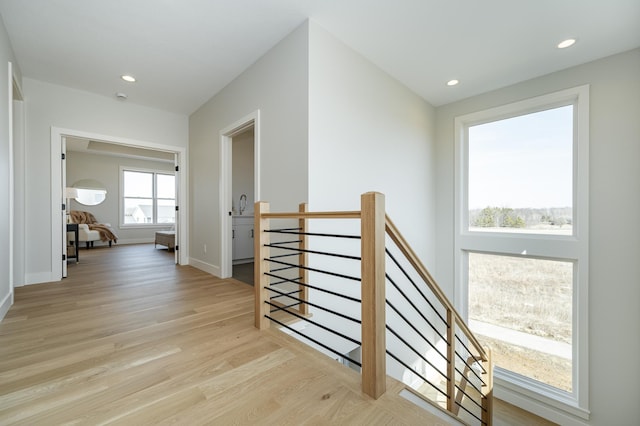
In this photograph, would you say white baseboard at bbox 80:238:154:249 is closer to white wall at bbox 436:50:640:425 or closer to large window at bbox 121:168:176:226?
large window at bbox 121:168:176:226

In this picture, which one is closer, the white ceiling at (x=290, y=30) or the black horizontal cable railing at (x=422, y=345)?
the white ceiling at (x=290, y=30)

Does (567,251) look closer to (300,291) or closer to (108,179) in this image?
(300,291)

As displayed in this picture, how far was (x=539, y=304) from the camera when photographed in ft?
11.1

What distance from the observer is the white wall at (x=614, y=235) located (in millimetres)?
2725

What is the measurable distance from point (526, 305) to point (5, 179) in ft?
19.1

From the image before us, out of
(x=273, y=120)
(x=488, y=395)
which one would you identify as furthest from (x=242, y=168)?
(x=488, y=395)

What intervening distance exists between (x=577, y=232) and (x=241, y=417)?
13.0 ft

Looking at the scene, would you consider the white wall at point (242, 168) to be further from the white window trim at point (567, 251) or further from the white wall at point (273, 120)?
the white window trim at point (567, 251)

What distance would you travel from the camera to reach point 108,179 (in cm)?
742

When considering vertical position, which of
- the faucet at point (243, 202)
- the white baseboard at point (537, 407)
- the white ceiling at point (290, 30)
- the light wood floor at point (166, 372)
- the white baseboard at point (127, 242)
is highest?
the white ceiling at point (290, 30)

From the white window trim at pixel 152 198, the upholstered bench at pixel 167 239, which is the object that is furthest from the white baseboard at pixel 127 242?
the upholstered bench at pixel 167 239

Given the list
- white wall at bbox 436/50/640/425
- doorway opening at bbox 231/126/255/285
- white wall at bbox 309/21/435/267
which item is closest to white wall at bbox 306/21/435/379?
white wall at bbox 309/21/435/267

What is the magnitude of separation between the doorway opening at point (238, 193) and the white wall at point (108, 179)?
4709 mm

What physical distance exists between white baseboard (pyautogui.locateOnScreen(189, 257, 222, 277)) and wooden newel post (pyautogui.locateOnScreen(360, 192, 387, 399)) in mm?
2870
